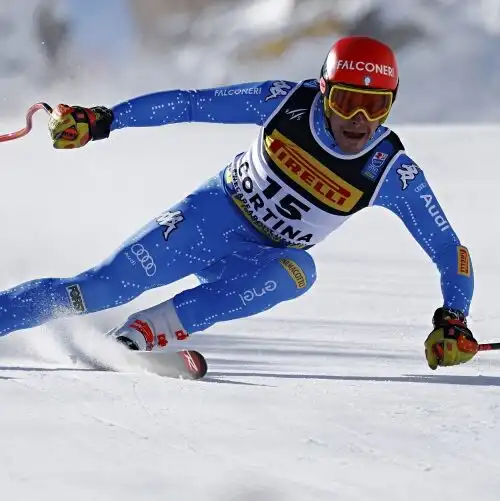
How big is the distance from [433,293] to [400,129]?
986cm

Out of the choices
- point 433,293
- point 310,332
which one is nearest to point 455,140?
point 433,293

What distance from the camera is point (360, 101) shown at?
12.9 ft

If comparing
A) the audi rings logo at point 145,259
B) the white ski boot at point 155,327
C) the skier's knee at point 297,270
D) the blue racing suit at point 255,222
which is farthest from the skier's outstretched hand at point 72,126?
the skier's knee at point 297,270

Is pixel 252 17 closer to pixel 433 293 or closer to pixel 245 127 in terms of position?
pixel 245 127

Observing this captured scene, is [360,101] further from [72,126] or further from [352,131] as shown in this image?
[72,126]

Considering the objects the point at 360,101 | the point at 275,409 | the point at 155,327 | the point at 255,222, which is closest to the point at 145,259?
the point at 155,327

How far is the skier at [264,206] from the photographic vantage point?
13.1 feet

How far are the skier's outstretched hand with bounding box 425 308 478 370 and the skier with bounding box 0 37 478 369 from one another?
0.29ft

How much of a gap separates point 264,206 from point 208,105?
1.45ft

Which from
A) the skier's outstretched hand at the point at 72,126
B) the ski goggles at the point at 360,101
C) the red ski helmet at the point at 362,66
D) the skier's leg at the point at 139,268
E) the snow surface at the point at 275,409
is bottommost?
the snow surface at the point at 275,409

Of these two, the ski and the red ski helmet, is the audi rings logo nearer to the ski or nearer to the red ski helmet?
the ski

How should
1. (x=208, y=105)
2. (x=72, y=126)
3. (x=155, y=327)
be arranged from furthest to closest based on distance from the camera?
(x=208, y=105) < (x=155, y=327) < (x=72, y=126)

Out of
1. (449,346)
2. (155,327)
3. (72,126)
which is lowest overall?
(449,346)

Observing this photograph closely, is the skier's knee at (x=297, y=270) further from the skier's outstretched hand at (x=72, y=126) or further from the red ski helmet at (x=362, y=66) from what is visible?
the skier's outstretched hand at (x=72, y=126)
